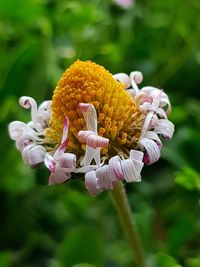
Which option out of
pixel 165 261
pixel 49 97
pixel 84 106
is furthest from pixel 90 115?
pixel 49 97

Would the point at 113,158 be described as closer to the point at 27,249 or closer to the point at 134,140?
the point at 134,140

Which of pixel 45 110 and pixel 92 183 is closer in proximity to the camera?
pixel 92 183

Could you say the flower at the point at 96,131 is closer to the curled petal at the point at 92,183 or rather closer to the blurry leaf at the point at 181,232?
the curled petal at the point at 92,183

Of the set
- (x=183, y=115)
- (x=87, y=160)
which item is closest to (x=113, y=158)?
(x=87, y=160)

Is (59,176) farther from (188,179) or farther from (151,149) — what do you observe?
(188,179)

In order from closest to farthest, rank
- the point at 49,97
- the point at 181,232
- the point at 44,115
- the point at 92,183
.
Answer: the point at 92,183 → the point at 44,115 → the point at 181,232 → the point at 49,97

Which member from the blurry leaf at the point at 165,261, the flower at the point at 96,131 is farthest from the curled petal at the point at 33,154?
the blurry leaf at the point at 165,261

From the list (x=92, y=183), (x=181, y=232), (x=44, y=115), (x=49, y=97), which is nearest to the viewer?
(x=92, y=183)
